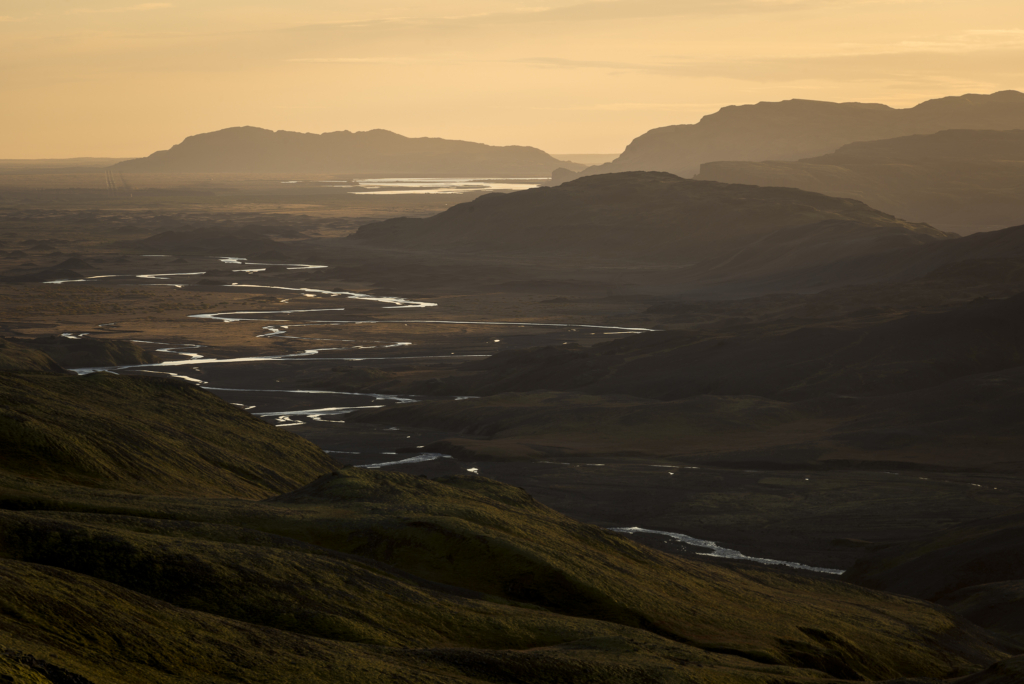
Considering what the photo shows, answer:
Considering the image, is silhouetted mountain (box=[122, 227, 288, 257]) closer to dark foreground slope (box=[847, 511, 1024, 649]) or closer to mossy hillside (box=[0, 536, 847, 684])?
dark foreground slope (box=[847, 511, 1024, 649])

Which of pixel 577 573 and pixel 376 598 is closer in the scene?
pixel 376 598

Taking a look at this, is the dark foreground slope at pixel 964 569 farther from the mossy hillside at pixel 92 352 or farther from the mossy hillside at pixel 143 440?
the mossy hillside at pixel 92 352

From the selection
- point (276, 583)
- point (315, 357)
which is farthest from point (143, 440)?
point (315, 357)

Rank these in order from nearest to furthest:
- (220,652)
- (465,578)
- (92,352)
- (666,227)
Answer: (220,652) < (465,578) < (92,352) < (666,227)

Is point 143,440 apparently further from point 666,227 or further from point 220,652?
point 666,227

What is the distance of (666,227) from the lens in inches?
6393

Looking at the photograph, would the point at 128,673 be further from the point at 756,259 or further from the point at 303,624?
the point at 756,259

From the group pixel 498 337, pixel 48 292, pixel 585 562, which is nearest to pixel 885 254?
pixel 498 337

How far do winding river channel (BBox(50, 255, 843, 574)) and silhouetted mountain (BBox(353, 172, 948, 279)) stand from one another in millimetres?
40864

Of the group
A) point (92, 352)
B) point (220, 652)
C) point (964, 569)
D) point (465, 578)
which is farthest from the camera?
point (92, 352)

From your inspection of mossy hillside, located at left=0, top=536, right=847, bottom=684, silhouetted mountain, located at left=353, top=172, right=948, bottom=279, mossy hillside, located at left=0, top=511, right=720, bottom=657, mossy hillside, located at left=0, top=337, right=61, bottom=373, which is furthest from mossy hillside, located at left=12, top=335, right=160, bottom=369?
silhouetted mountain, located at left=353, top=172, right=948, bottom=279

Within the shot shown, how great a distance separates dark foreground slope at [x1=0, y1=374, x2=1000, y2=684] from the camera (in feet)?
37.2

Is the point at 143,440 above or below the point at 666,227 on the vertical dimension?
below

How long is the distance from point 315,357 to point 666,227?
95572mm
